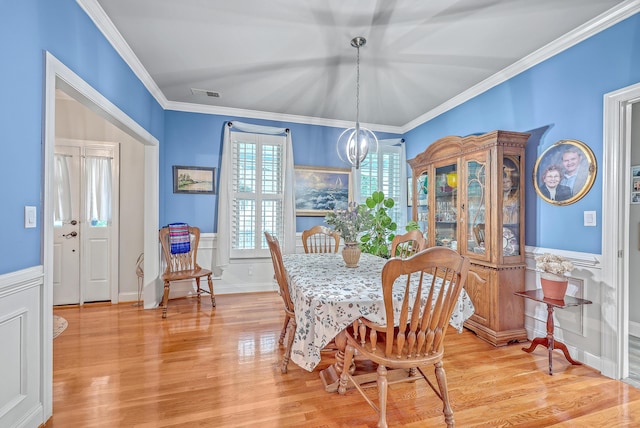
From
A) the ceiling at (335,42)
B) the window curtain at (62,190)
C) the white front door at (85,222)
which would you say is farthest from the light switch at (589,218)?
the window curtain at (62,190)

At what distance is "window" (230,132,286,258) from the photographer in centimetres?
436

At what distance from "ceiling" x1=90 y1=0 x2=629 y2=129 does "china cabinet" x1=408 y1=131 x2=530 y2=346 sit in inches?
32.0

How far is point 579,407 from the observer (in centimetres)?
185

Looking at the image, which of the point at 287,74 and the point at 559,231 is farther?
the point at 287,74

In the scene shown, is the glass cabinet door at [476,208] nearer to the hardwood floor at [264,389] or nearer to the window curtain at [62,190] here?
the hardwood floor at [264,389]

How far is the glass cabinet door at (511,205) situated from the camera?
9.22ft

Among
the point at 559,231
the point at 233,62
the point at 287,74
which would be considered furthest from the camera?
the point at 287,74

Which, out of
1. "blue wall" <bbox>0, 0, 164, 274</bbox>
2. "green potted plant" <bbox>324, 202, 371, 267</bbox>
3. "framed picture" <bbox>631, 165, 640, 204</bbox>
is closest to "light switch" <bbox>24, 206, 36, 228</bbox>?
"blue wall" <bbox>0, 0, 164, 274</bbox>

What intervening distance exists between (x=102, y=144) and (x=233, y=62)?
225cm

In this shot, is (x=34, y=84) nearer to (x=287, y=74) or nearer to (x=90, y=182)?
(x=287, y=74)

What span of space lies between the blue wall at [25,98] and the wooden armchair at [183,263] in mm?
1985

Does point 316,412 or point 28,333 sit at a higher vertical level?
point 28,333

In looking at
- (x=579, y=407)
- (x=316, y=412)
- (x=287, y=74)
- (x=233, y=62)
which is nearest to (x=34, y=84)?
(x=233, y=62)

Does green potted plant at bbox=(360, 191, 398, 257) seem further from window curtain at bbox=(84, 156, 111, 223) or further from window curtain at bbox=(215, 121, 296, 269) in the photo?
window curtain at bbox=(84, 156, 111, 223)
